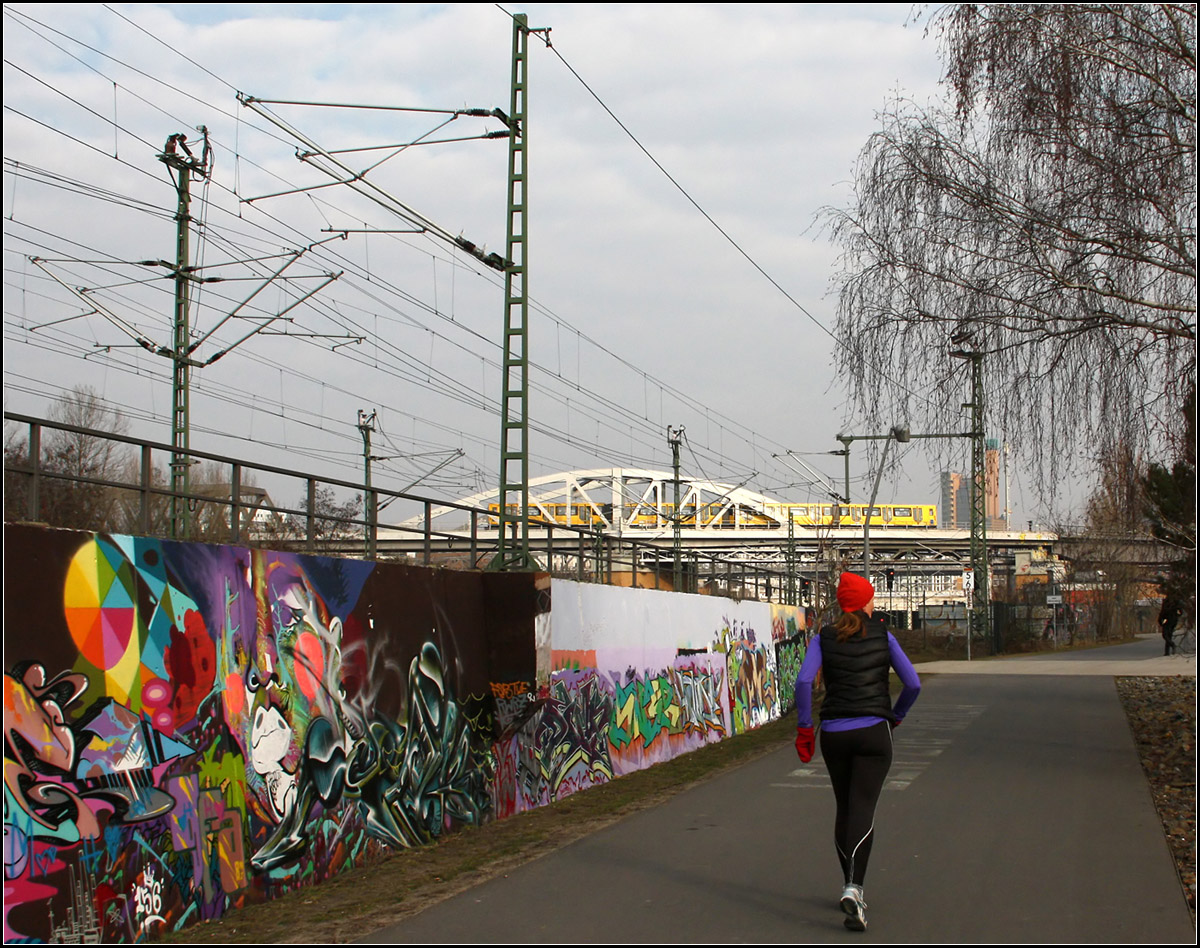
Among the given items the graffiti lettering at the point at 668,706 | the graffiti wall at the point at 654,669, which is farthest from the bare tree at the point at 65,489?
the graffiti lettering at the point at 668,706

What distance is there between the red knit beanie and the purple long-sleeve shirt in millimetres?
243

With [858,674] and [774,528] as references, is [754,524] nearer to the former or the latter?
[774,528]

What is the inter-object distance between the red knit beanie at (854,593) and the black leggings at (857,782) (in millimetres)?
697

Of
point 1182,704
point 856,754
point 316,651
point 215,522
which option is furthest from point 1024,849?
point 1182,704

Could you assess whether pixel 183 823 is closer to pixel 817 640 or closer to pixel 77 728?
pixel 77 728

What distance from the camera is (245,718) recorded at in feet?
27.2

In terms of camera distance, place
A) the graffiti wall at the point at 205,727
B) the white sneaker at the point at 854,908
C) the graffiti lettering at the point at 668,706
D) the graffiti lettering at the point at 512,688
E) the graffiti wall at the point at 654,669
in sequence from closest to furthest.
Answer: the graffiti wall at the point at 205,727, the white sneaker at the point at 854,908, the graffiti lettering at the point at 512,688, the graffiti wall at the point at 654,669, the graffiti lettering at the point at 668,706

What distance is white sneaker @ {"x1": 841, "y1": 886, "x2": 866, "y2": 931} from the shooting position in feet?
21.6

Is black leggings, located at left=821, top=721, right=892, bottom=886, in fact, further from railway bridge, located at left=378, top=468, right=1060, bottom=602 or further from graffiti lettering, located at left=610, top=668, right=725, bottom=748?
railway bridge, located at left=378, top=468, right=1060, bottom=602

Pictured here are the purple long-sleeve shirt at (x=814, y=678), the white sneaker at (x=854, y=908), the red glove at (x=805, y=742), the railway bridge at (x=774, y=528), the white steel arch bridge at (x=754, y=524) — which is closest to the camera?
the white sneaker at (x=854, y=908)

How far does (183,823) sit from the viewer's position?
7555 millimetres

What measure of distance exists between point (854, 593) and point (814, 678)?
1.92 ft

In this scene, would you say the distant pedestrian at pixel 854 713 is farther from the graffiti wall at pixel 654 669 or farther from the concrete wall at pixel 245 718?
the graffiti wall at pixel 654 669

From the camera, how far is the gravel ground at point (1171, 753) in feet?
31.0
